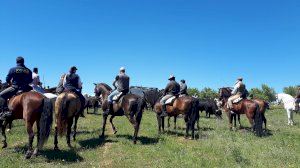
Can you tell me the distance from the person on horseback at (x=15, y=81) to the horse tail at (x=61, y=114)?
1592 millimetres

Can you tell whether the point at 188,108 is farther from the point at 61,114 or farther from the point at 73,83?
the point at 61,114

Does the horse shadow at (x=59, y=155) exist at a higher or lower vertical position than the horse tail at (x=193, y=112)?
lower

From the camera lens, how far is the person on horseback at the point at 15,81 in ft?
44.1

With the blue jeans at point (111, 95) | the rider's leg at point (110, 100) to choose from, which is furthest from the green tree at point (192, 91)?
the blue jeans at point (111, 95)

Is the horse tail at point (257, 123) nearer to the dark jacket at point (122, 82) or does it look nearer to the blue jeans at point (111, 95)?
the dark jacket at point (122, 82)

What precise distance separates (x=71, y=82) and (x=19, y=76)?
8.60 ft

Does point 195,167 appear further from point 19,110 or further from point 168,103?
point 168,103

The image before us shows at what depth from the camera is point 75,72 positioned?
1595cm

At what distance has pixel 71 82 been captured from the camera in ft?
51.3

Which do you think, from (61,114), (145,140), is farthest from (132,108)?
(61,114)

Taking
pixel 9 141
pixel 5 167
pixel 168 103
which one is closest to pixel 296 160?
pixel 168 103

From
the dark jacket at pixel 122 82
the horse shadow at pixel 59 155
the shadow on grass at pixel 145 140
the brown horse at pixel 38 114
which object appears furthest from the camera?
the dark jacket at pixel 122 82

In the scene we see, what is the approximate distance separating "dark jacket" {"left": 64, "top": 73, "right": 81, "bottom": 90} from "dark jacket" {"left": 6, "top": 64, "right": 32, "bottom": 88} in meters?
2.19

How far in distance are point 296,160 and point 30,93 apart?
990 cm
